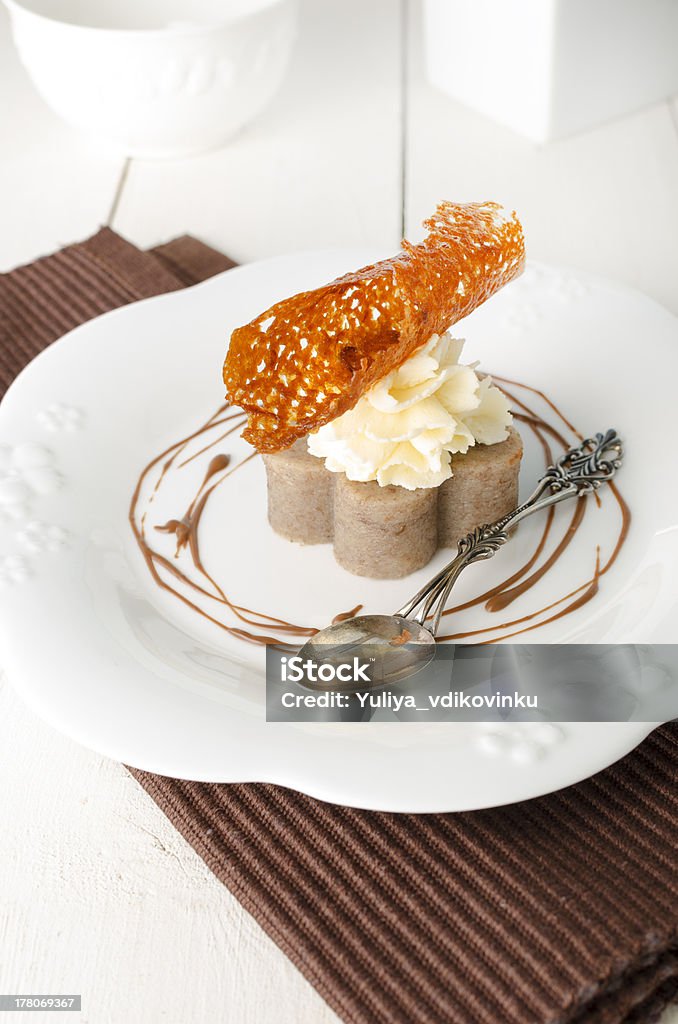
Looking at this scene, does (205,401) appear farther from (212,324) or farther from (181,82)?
(181,82)

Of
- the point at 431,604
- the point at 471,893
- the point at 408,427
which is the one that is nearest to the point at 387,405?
the point at 408,427

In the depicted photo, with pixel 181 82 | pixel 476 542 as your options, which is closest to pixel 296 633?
pixel 476 542

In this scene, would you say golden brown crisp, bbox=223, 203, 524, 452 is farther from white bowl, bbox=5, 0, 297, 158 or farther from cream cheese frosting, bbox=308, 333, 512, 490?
white bowl, bbox=5, 0, 297, 158

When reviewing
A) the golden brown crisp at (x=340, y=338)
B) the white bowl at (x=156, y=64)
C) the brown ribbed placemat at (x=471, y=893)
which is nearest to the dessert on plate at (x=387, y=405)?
the golden brown crisp at (x=340, y=338)

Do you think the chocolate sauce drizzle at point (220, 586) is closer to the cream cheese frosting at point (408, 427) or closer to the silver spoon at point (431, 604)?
the silver spoon at point (431, 604)

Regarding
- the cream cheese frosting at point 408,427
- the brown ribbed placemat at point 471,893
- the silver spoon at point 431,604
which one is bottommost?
the brown ribbed placemat at point 471,893

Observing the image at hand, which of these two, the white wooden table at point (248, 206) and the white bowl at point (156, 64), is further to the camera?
the white bowl at point (156, 64)

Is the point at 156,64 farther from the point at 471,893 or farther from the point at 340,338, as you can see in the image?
the point at 471,893

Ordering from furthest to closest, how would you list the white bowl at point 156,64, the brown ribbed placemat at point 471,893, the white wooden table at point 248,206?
the white bowl at point 156,64 < the white wooden table at point 248,206 < the brown ribbed placemat at point 471,893

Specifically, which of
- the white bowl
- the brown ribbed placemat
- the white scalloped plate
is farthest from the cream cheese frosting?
the white bowl
